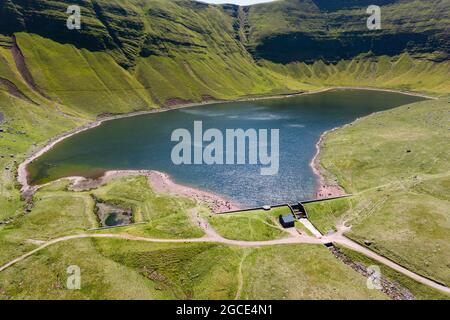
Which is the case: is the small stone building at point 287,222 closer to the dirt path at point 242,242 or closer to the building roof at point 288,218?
the building roof at point 288,218

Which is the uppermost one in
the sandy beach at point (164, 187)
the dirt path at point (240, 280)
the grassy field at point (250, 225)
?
the sandy beach at point (164, 187)

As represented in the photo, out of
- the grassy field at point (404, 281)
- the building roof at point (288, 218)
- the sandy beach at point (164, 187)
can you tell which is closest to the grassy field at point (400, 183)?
the grassy field at point (404, 281)

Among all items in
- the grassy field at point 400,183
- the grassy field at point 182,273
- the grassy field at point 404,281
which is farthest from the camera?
the grassy field at point 400,183

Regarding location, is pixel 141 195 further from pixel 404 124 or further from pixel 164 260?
pixel 404 124

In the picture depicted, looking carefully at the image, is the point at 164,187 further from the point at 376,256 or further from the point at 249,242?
the point at 376,256

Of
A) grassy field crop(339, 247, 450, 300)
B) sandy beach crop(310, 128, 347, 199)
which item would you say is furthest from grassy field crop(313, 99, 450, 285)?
grassy field crop(339, 247, 450, 300)

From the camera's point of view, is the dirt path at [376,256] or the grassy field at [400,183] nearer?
the dirt path at [376,256]

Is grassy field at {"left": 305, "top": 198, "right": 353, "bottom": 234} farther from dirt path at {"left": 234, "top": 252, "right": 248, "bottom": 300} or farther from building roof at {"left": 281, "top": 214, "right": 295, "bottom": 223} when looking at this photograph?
dirt path at {"left": 234, "top": 252, "right": 248, "bottom": 300}

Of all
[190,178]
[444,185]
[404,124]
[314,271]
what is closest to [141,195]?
[190,178]
